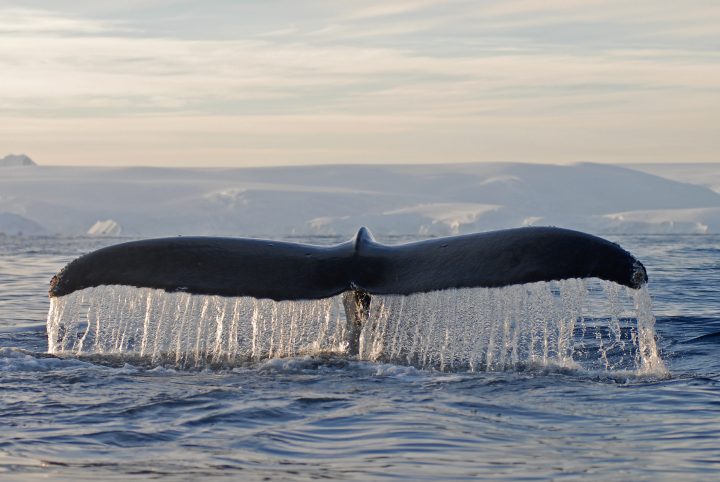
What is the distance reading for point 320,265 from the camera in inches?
273

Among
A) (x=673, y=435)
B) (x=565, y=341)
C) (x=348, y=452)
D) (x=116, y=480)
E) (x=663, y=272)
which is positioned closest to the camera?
(x=116, y=480)

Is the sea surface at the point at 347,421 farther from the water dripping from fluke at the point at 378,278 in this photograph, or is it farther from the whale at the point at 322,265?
the whale at the point at 322,265

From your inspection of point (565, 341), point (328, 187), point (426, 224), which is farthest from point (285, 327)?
point (328, 187)

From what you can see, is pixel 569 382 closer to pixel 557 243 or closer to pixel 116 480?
pixel 557 243

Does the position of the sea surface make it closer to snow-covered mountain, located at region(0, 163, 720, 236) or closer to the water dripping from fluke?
the water dripping from fluke

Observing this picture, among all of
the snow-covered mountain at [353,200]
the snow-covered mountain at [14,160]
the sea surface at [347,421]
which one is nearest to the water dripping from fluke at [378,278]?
the sea surface at [347,421]

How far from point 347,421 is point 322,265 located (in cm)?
107

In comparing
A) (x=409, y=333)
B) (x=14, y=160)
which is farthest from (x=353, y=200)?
(x=409, y=333)

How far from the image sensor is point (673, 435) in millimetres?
5977

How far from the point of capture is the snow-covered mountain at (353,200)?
77.8 meters

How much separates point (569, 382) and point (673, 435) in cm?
143

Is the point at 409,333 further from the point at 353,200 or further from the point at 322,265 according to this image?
the point at 353,200

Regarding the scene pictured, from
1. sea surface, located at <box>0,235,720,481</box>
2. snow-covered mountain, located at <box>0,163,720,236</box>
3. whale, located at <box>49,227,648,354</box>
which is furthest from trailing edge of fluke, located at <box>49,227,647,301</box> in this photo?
snow-covered mountain, located at <box>0,163,720,236</box>

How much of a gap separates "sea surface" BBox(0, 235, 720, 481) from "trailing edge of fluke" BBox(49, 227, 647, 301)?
0.64m
